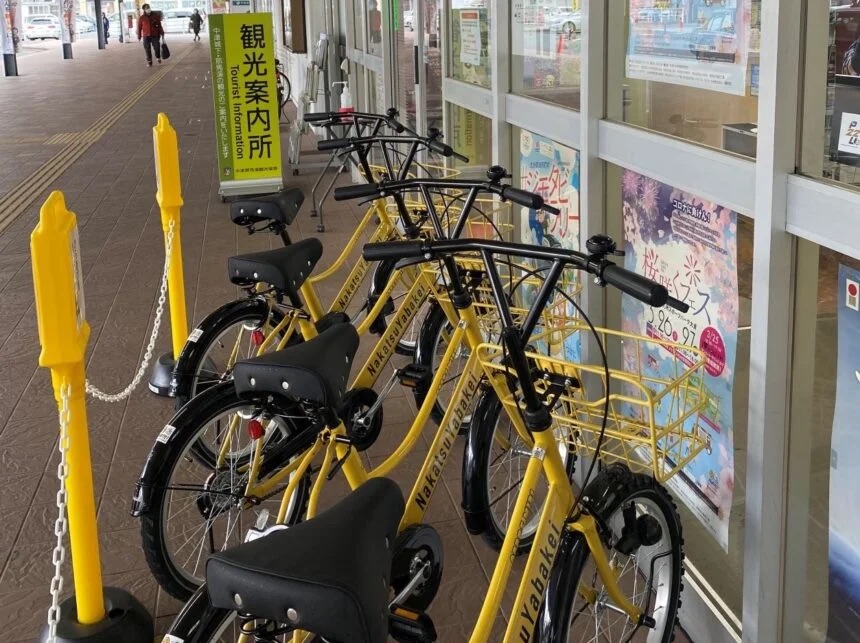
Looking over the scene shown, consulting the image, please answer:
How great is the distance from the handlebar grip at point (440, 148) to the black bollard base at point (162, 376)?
147cm

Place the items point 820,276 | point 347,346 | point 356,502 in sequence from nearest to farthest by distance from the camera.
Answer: point 356,502
point 820,276
point 347,346

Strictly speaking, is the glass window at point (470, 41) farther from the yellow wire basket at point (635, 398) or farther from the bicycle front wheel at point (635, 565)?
the bicycle front wheel at point (635, 565)

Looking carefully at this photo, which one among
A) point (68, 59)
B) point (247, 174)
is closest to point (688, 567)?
point (247, 174)

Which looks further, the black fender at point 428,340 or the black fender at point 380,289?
the black fender at point 380,289

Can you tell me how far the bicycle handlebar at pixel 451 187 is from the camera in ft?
8.29

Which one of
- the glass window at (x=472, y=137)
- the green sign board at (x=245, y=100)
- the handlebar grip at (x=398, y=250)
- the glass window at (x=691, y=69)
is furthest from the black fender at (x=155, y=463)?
the green sign board at (x=245, y=100)

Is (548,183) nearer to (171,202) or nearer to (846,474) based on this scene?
(171,202)

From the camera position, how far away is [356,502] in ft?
5.34

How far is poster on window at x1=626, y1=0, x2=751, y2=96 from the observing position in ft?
7.02

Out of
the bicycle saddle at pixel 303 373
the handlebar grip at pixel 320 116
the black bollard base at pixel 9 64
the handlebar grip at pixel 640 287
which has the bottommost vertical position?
the bicycle saddle at pixel 303 373

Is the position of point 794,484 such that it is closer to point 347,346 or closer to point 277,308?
point 347,346

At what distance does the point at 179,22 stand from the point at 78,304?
5442 centimetres

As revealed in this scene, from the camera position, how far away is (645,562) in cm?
255

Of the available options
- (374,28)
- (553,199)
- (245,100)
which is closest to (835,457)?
(553,199)
